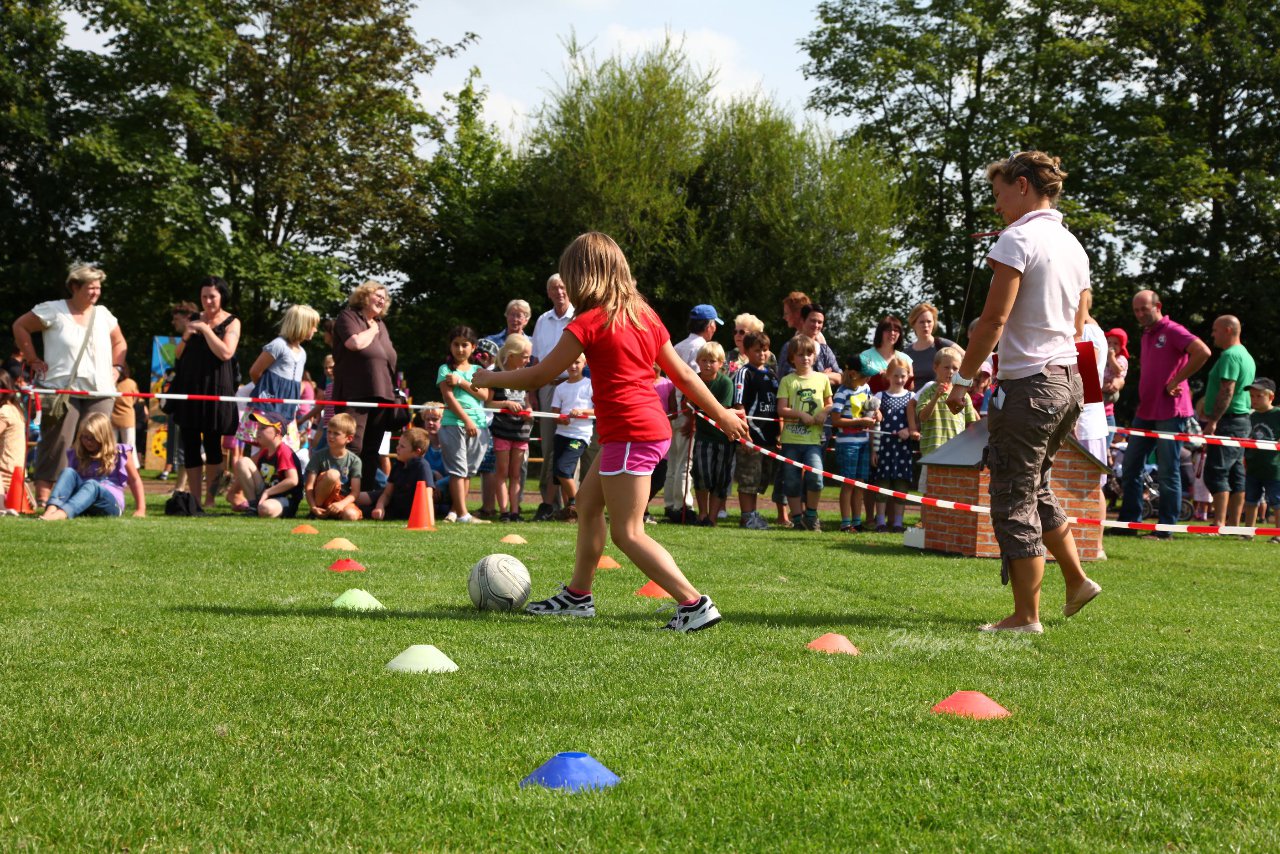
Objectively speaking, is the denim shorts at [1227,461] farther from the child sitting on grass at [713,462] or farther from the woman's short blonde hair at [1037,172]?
the woman's short blonde hair at [1037,172]

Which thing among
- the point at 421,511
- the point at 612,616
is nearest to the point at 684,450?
the point at 421,511

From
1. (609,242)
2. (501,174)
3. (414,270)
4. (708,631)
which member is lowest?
(708,631)

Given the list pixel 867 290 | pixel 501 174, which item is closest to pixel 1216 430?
pixel 867 290

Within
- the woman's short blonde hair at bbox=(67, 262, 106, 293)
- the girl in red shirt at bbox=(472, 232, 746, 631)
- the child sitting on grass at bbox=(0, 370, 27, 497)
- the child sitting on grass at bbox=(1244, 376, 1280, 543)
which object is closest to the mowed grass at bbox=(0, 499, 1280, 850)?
the girl in red shirt at bbox=(472, 232, 746, 631)

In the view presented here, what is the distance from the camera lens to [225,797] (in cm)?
310

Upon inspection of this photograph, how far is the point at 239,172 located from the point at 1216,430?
25.8 m

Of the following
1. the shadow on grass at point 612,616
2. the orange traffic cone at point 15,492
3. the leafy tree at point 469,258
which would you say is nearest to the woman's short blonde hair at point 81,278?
the orange traffic cone at point 15,492

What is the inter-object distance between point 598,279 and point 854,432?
26.7 ft

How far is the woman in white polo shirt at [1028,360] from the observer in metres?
5.75

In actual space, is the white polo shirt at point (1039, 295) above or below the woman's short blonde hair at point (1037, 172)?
below

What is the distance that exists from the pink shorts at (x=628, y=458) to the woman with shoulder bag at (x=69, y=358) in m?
7.35

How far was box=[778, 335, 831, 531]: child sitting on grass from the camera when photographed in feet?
42.4

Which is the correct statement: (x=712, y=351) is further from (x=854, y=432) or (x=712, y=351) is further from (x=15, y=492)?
(x=15, y=492)

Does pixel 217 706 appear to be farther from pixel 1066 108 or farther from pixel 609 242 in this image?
pixel 1066 108
